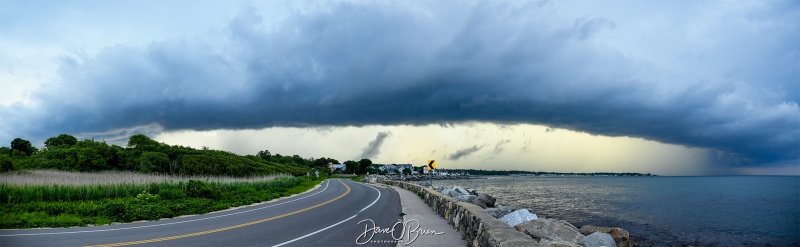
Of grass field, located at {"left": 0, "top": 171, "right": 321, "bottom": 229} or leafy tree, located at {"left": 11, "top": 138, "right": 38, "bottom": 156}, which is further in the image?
leafy tree, located at {"left": 11, "top": 138, "right": 38, "bottom": 156}

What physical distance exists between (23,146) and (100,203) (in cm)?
7587

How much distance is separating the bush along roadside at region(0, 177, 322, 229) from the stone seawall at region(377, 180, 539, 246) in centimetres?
1139

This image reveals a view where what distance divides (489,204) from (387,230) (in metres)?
11.6

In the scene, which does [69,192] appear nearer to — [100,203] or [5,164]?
[100,203]

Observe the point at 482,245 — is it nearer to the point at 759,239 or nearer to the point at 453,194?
the point at 453,194

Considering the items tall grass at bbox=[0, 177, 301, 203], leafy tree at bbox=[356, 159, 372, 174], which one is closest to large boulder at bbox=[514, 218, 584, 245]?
tall grass at bbox=[0, 177, 301, 203]

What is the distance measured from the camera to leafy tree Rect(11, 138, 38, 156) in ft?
254

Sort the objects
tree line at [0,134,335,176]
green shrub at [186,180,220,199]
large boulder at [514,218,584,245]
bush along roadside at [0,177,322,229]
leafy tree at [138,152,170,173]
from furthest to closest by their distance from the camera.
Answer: leafy tree at [138,152,170,173]
tree line at [0,134,335,176]
green shrub at [186,180,220,199]
bush along roadside at [0,177,322,229]
large boulder at [514,218,584,245]

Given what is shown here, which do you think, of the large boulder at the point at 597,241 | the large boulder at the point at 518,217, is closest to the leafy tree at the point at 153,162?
the large boulder at the point at 518,217

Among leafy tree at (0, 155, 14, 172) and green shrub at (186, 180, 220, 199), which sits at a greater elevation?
leafy tree at (0, 155, 14, 172)

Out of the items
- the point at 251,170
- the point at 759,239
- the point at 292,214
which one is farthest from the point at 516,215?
the point at 251,170

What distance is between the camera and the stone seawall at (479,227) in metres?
7.91

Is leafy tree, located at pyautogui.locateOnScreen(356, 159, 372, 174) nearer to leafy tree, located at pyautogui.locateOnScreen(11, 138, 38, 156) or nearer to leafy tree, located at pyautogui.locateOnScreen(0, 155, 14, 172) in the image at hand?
leafy tree, located at pyautogui.locateOnScreen(11, 138, 38, 156)

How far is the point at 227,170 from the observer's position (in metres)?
75.1
